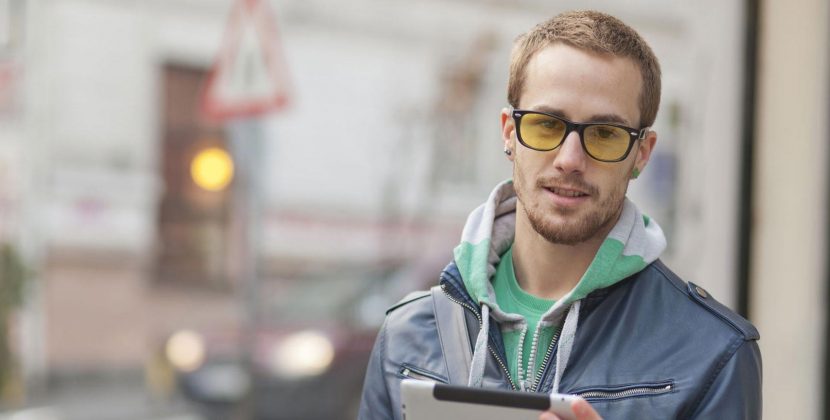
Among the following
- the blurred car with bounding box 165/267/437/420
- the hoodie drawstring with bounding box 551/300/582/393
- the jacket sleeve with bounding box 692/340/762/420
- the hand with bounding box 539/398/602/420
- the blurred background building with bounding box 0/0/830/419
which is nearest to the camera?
the hand with bounding box 539/398/602/420

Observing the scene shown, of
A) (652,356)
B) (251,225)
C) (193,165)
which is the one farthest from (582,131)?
(193,165)

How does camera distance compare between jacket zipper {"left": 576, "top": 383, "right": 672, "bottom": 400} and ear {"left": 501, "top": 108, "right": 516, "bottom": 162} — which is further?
ear {"left": 501, "top": 108, "right": 516, "bottom": 162}

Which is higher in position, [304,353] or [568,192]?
[568,192]

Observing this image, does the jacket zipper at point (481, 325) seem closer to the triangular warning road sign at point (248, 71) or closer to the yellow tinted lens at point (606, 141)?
the yellow tinted lens at point (606, 141)

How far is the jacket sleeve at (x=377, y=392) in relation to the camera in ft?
6.68

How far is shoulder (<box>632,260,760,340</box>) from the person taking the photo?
70.0 inches

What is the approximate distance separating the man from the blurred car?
17.9 ft

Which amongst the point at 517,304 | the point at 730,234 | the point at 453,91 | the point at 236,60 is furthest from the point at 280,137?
the point at 517,304

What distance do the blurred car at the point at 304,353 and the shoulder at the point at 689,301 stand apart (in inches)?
219

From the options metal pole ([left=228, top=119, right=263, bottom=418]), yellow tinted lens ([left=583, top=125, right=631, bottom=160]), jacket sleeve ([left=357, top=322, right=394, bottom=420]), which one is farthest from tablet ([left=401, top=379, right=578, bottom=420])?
metal pole ([left=228, top=119, right=263, bottom=418])

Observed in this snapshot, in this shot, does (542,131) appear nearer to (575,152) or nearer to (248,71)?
(575,152)

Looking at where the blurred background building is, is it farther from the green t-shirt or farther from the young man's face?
the young man's face

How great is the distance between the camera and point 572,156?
1.78 m

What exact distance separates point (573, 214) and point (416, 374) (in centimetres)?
38
